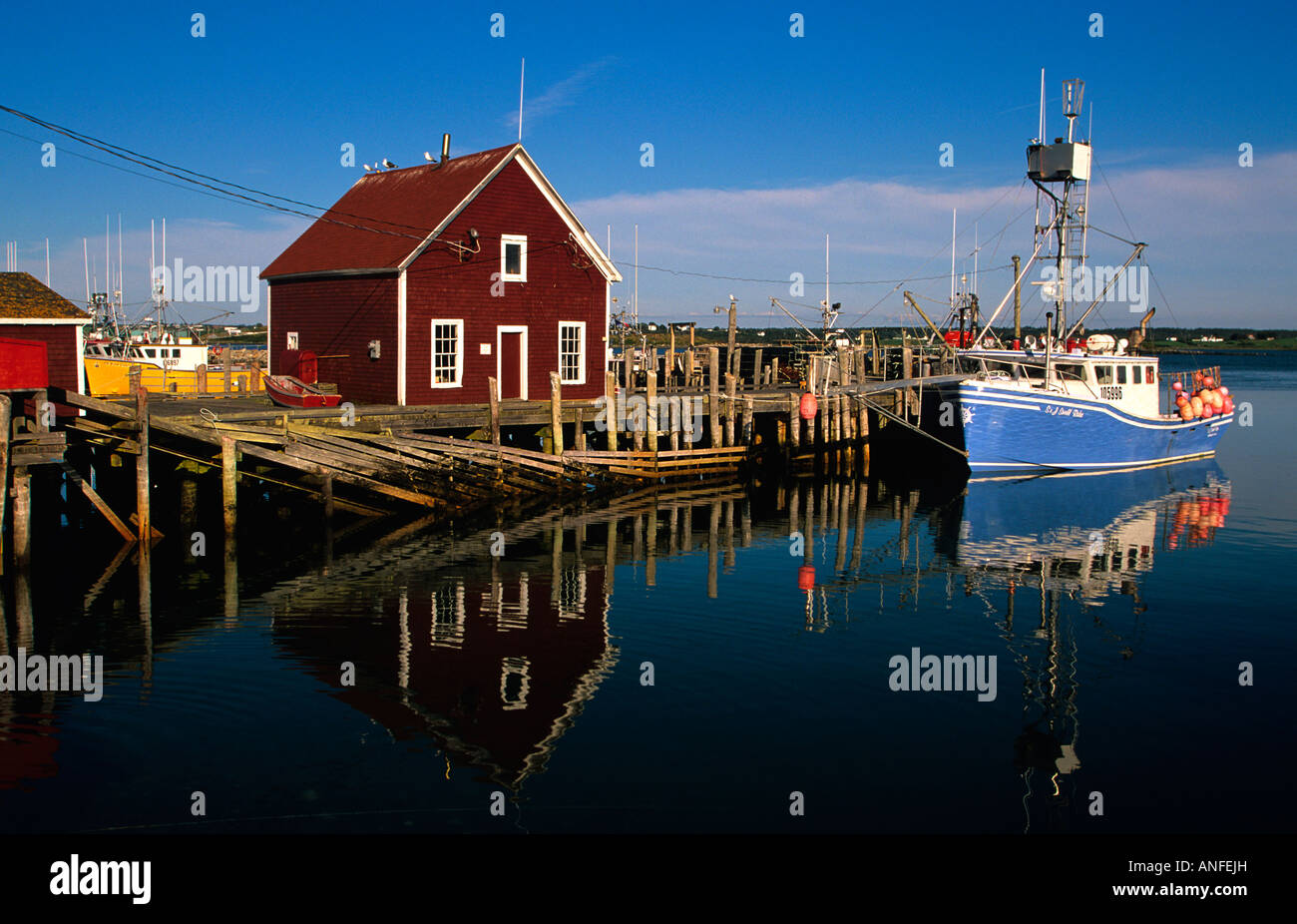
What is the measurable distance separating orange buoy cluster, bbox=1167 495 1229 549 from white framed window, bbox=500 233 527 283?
18702mm

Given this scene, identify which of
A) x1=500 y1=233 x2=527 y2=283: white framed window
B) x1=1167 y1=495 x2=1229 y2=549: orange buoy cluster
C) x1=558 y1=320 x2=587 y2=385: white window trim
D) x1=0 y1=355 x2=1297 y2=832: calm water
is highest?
x1=500 y1=233 x2=527 y2=283: white framed window

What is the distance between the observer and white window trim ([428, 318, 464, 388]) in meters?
29.8

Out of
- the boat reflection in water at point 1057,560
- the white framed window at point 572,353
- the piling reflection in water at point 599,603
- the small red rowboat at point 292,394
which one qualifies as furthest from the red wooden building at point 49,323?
the boat reflection in water at point 1057,560

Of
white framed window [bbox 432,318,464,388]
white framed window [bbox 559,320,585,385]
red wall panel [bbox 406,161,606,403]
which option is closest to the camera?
red wall panel [bbox 406,161,606,403]

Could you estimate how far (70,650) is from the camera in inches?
581

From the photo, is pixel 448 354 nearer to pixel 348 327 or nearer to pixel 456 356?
pixel 456 356

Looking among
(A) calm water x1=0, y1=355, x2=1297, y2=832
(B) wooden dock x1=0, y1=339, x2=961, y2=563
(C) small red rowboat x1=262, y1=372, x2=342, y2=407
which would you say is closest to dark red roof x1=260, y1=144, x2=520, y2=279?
(C) small red rowboat x1=262, y1=372, x2=342, y2=407

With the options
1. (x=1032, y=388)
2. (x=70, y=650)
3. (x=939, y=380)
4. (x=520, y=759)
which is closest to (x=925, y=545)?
(x=939, y=380)

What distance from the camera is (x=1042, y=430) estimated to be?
35.6 m

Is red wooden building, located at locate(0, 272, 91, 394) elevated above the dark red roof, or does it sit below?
below

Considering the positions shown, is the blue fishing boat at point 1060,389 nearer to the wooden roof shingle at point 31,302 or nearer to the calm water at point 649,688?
the calm water at point 649,688

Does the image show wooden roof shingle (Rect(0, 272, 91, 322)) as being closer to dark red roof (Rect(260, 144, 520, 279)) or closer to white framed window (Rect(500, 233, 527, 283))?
dark red roof (Rect(260, 144, 520, 279))

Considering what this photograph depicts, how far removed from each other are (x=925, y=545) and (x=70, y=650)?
1752 cm
